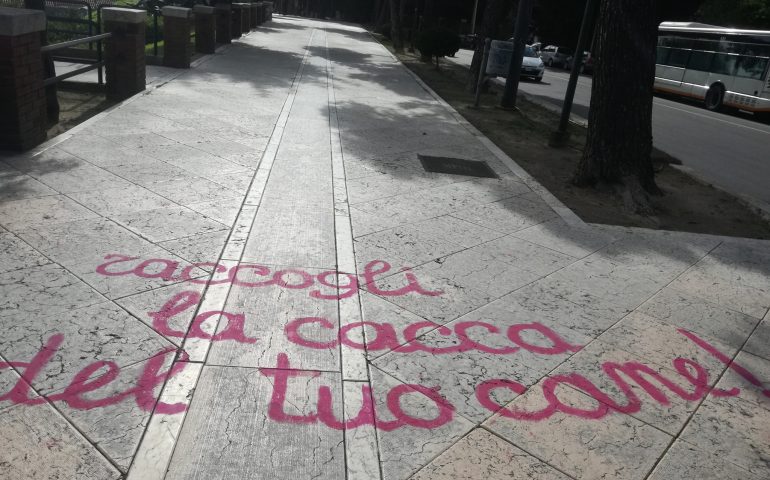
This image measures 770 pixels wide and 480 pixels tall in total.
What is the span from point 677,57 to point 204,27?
1953 cm

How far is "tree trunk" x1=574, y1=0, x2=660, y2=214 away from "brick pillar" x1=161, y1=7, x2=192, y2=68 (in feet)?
33.1

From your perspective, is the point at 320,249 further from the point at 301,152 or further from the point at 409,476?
the point at 301,152

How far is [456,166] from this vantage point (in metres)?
8.71

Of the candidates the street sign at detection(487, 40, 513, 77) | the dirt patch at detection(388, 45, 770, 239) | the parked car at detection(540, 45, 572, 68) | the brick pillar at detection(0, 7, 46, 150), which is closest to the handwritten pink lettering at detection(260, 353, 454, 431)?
the dirt patch at detection(388, 45, 770, 239)

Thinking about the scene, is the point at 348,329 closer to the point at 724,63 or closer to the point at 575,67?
the point at 575,67

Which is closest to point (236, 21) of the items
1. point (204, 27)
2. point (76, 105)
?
point (204, 27)

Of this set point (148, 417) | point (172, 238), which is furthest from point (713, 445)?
point (172, 238)

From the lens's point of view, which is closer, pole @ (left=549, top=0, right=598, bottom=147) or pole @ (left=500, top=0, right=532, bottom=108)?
pole @ (left=549, top=0, right=598, bottom=147)

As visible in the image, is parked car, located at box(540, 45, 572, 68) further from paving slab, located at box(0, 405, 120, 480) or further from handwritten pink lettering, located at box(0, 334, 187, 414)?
paving slab, located at box(0, 405, 120, 480)

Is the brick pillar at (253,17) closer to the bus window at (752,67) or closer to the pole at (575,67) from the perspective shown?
the bus window at (752,67)

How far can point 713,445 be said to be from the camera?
3.31 metres

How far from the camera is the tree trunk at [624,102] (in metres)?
7.71

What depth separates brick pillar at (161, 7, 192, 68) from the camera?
46.6ft

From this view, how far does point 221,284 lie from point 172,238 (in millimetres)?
957
